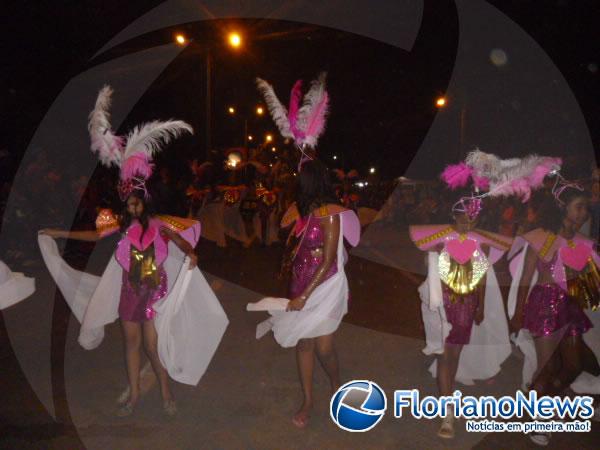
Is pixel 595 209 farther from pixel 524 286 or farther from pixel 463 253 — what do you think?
pixel 463 253

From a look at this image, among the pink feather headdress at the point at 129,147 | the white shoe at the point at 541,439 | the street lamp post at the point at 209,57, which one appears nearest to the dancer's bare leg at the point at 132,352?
the pink feather headdress at the point at 129,147

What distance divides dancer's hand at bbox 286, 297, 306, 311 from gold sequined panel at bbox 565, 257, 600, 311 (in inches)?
76.0

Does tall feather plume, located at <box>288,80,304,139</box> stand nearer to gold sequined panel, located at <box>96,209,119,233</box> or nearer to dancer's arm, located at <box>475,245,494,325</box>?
gold sequined panel, located at <box>96,209,119,233</box>

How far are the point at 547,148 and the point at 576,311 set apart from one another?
1358 centimetres

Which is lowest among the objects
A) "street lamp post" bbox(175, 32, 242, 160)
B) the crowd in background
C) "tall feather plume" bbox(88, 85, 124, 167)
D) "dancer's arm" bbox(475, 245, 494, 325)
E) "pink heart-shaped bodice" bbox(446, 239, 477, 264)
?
"dancer's arm" bbox(475, 245, 494, 325)

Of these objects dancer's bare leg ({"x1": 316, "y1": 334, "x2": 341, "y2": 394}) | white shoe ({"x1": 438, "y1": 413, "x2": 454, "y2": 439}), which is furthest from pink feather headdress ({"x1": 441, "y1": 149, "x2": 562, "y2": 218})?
white shoe ({"x1": 438, "y1": 413, "x2": 454, "y2": 439})

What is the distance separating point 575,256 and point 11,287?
4488mm

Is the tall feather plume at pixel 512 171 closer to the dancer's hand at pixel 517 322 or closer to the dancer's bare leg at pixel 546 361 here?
the dancer's hand at pixel 517 322

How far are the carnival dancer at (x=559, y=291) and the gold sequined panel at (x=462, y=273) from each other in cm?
40

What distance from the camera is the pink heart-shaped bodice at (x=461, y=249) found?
3707 millimetres

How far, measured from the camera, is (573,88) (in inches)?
571

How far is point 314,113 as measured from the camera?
12.9 feet

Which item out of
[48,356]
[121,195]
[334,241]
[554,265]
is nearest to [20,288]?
[48,356]

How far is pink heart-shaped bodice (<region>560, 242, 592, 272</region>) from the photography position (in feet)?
12.2
